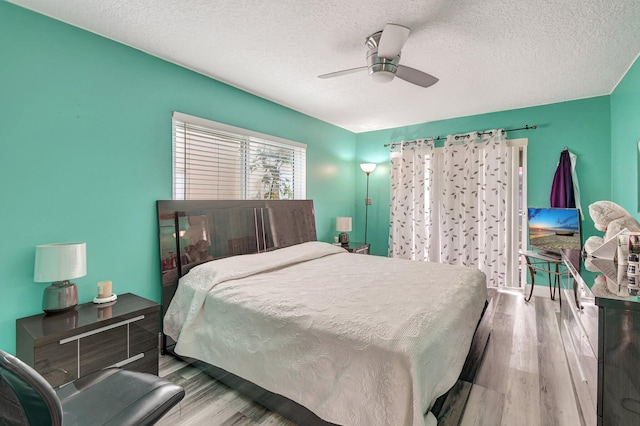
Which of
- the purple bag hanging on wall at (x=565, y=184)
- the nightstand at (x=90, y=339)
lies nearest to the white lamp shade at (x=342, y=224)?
the purple bag hanging on wall at (x=565, y=184)

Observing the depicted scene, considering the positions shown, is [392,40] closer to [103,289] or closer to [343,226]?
[103,289]

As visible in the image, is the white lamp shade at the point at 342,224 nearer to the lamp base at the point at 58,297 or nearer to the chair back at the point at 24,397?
the lamp base at the point at 58,297

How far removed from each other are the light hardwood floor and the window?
1.59 metres

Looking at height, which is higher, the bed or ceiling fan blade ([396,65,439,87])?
ceiling fan blade ([396,65,439,87])

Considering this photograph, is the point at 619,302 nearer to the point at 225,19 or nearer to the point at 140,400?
the point at 140,400

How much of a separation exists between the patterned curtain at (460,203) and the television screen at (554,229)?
477 millimetres

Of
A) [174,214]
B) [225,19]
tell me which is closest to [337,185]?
[174,214]

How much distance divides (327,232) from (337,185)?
0.82 metres

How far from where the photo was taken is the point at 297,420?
1.66 meters

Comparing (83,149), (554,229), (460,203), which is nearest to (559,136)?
(554,229)

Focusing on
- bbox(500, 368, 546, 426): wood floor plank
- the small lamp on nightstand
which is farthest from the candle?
the small lamp on nightstand

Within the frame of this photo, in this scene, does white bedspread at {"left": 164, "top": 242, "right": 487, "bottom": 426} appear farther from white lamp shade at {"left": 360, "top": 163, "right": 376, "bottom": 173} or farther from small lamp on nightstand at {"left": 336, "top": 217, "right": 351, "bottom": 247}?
white lamp shade at {"left": 360, "top": 163, "right": 376, "bottom": 173}

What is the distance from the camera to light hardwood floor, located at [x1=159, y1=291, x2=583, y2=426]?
5.66 ft

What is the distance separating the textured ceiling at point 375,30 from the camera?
1894 mm
